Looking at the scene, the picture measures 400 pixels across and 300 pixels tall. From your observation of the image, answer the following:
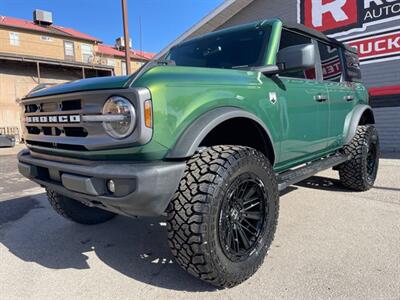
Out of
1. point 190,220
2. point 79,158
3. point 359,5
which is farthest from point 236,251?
point 359,5

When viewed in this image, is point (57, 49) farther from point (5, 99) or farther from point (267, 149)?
point (267, 149)

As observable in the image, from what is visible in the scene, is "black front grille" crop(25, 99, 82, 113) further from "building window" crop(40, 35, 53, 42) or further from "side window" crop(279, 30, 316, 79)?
"building window" crop(40, 35, 53, 42)

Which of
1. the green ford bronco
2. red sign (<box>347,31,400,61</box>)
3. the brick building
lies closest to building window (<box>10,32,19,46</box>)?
the brick building

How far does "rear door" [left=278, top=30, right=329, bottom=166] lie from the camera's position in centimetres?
294

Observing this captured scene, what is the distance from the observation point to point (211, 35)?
3.35 metres

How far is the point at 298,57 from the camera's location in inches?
104

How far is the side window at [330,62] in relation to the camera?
3914 mm

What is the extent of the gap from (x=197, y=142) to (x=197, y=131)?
71 millimetres

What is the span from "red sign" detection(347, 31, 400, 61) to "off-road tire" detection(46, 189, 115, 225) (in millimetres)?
7335

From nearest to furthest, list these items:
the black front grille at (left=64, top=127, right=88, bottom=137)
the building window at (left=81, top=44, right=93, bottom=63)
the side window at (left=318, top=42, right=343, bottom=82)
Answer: the black front grille at (left=64, top=127, right=88, bottom=137) < the side window at (left=318, top=42, right=343, bottom=82) < the building window at (left=81, top=44, right=93, bottom=63)

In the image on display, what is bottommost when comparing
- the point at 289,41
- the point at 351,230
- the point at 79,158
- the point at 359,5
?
the point at 351,230

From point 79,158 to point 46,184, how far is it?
0.45 meters

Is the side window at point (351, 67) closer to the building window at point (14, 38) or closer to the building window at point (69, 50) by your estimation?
the building window at point (14, 38)

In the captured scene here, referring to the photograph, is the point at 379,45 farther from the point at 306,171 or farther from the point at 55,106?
the point at 55,106
